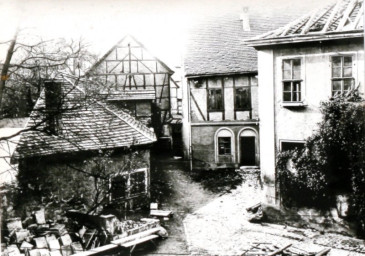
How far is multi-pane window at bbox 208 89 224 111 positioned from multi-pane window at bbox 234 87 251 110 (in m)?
0.13

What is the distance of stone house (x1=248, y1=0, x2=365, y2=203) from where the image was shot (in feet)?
8.80

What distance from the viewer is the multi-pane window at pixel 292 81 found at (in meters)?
2.87

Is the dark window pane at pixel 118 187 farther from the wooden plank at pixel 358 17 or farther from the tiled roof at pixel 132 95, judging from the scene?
the wooden plank at pixel 358 17

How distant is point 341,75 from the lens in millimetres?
2711

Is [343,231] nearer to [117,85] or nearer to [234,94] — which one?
[234,94]

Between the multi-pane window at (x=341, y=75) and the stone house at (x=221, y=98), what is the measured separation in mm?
537

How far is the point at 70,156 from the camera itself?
2.95 m

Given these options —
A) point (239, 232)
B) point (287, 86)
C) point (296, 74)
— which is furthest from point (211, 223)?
point (296, 74)

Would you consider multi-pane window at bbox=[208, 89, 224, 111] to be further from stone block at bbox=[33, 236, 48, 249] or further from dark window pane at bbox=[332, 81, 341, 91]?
stone block at bbox=[33, 236, 48, 249]

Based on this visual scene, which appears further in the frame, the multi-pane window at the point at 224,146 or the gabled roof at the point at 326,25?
the multi-pane window at the point at 224,146

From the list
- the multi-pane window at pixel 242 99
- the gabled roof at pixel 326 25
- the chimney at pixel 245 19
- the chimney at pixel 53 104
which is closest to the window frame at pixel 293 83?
the gabled roof at pixel 326 25

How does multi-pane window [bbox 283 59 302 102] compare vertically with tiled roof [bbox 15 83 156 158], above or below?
above

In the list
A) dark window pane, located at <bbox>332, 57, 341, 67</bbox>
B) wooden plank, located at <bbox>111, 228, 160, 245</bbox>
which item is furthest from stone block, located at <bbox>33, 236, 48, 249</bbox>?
dark window pane, located at <bbox>332, 57, 341, 67</bbox>

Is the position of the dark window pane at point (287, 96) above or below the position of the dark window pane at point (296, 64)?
below
